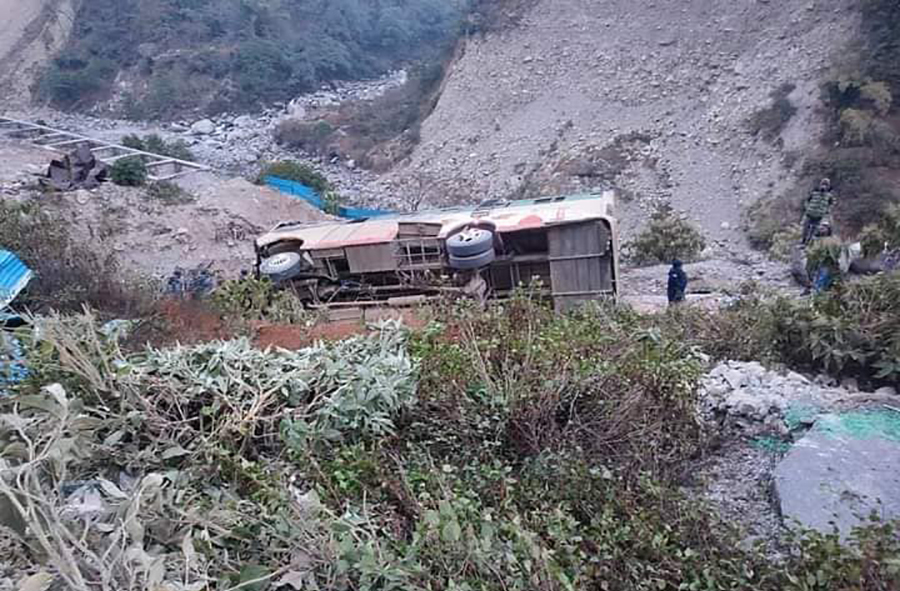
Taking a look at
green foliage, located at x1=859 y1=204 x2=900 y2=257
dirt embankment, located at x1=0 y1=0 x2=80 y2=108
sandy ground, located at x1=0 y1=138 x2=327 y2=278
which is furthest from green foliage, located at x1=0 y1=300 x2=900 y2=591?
dirt embankment, located at x1=0 y1=0 x2=80 y2=108

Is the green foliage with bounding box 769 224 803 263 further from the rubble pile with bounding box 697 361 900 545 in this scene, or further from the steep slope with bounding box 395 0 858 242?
the rubble pile with bounding box 697 361 900 545

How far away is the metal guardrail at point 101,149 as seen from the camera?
18.4m

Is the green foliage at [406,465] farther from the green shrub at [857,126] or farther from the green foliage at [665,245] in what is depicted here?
the green shrub at [857,126]

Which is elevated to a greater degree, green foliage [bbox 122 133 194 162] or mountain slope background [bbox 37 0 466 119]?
mountain slope background [bbox 37 0 466 119]

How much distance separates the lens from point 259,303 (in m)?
6.24

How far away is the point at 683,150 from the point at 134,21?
29.3 metres

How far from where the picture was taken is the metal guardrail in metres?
18.4

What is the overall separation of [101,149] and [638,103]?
649 inches

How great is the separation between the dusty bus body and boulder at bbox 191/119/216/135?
2360 centimetres

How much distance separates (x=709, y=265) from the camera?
1220cm

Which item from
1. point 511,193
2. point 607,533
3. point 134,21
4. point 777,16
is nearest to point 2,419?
point 607,533

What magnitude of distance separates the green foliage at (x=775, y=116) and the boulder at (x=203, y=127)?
70.2 ft

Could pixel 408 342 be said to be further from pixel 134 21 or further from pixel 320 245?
pixel 134 21

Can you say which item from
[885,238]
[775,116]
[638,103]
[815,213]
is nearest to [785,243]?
[815,213]
